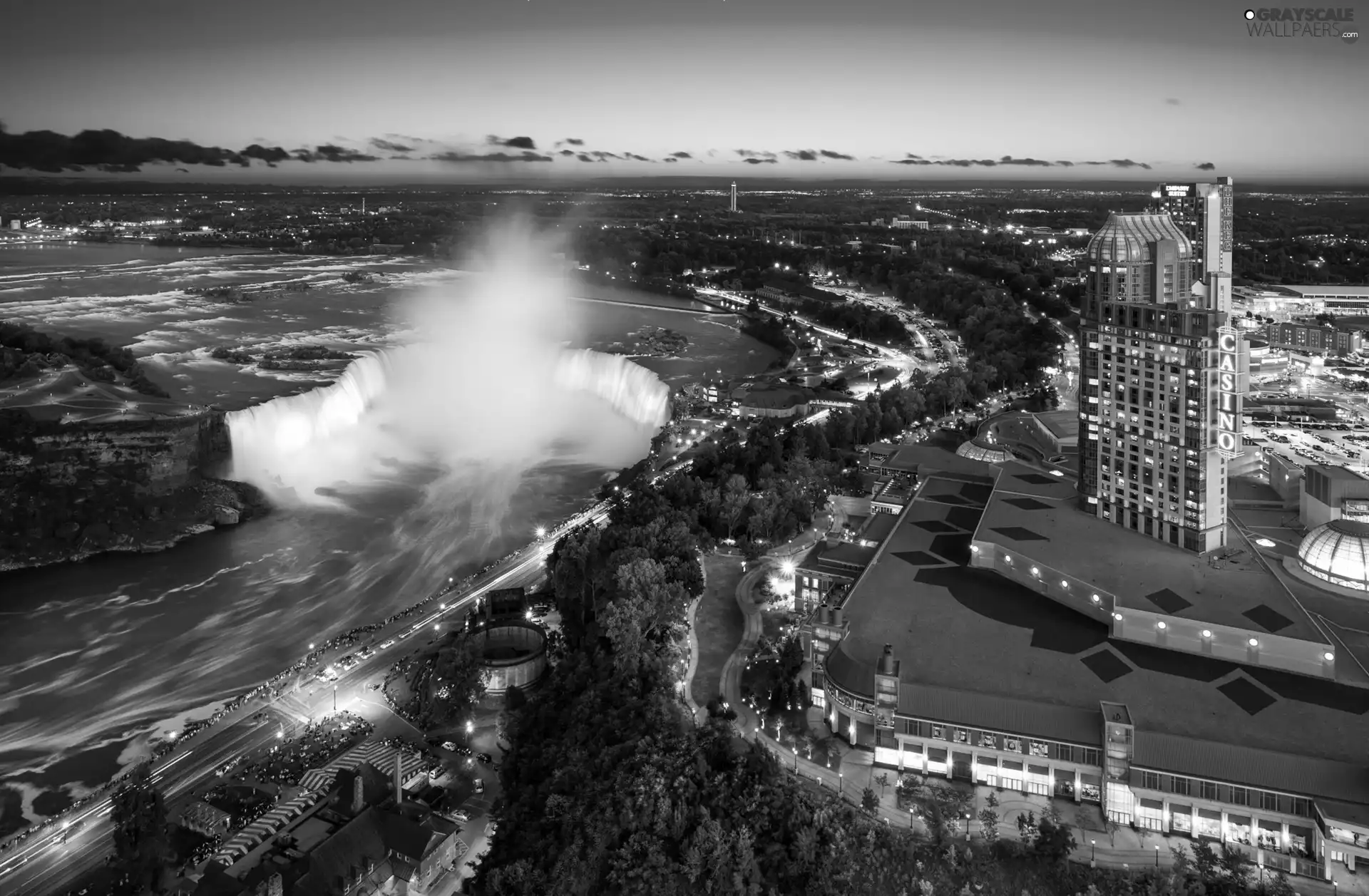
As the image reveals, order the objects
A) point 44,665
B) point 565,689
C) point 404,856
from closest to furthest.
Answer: point 404,856, point 565,689, point 44,665

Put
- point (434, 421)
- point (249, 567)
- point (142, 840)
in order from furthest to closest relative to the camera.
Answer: point (434, 421), point (249, 567), point (142, 840)

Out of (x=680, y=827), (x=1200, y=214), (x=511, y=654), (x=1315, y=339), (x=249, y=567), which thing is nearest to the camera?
(x=680, y=827)

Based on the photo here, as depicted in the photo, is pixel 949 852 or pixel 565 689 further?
pixel 565 689

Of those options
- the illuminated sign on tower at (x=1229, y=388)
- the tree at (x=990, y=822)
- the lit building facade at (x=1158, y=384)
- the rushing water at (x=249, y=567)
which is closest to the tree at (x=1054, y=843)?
the tree at (x=990, y=822)

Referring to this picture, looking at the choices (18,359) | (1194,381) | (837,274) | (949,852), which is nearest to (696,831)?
(949,852)

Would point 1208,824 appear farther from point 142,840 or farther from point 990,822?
point 142,840

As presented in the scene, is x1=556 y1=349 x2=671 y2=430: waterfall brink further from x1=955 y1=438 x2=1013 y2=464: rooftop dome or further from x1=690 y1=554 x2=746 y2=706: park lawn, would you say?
x1=690 y1=554 x2=746 y2=706: park lawn

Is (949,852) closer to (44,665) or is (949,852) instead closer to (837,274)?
(44,665)

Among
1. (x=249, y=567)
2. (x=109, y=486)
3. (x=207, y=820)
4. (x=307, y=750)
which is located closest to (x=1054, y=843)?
(x=307, y=750)
